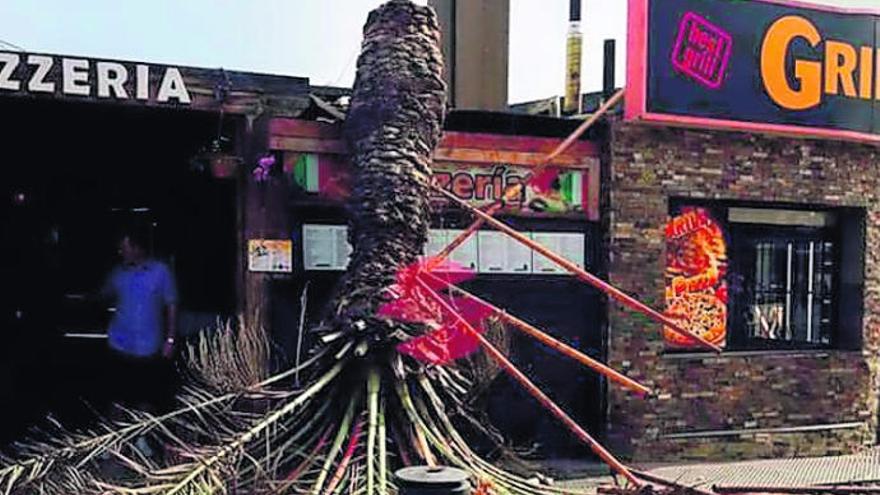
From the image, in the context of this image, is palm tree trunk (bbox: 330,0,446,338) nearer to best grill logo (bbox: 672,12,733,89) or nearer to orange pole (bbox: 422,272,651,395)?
orange pole (bbox: 422,272,651,395)

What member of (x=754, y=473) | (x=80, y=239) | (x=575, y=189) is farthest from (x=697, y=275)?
(x=80, y=239)

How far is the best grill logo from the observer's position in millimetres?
9812

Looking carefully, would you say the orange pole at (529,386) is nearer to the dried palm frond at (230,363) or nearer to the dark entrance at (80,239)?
the dried palm frond at (230,363)

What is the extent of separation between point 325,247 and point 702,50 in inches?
159

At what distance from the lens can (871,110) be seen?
35.3 ft

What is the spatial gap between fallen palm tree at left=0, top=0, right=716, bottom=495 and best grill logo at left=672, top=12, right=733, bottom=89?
2.87 metres

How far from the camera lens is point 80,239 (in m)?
11.0

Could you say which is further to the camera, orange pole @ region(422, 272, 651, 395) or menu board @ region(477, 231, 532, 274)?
menu board @ region(477, 231, 532, 274)

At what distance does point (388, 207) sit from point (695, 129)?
386 cm

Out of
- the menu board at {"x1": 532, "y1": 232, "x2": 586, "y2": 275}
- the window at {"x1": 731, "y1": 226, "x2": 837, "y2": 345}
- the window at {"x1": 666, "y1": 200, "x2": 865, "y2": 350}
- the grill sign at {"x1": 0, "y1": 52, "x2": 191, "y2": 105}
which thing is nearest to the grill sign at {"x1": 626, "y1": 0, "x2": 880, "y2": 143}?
the window at {"x1": 666, "y1": 200, "x2": 865, "y2": 350}

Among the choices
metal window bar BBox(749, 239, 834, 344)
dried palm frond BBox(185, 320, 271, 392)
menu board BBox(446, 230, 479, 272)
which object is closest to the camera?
dried palm frond BBox(185, 320, 271, 392)

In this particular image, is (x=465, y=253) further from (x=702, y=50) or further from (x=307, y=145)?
(x=702, y=50)

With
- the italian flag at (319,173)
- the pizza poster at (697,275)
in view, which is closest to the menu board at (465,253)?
the italian flag at (319,173)

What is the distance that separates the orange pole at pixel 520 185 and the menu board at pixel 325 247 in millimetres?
799
